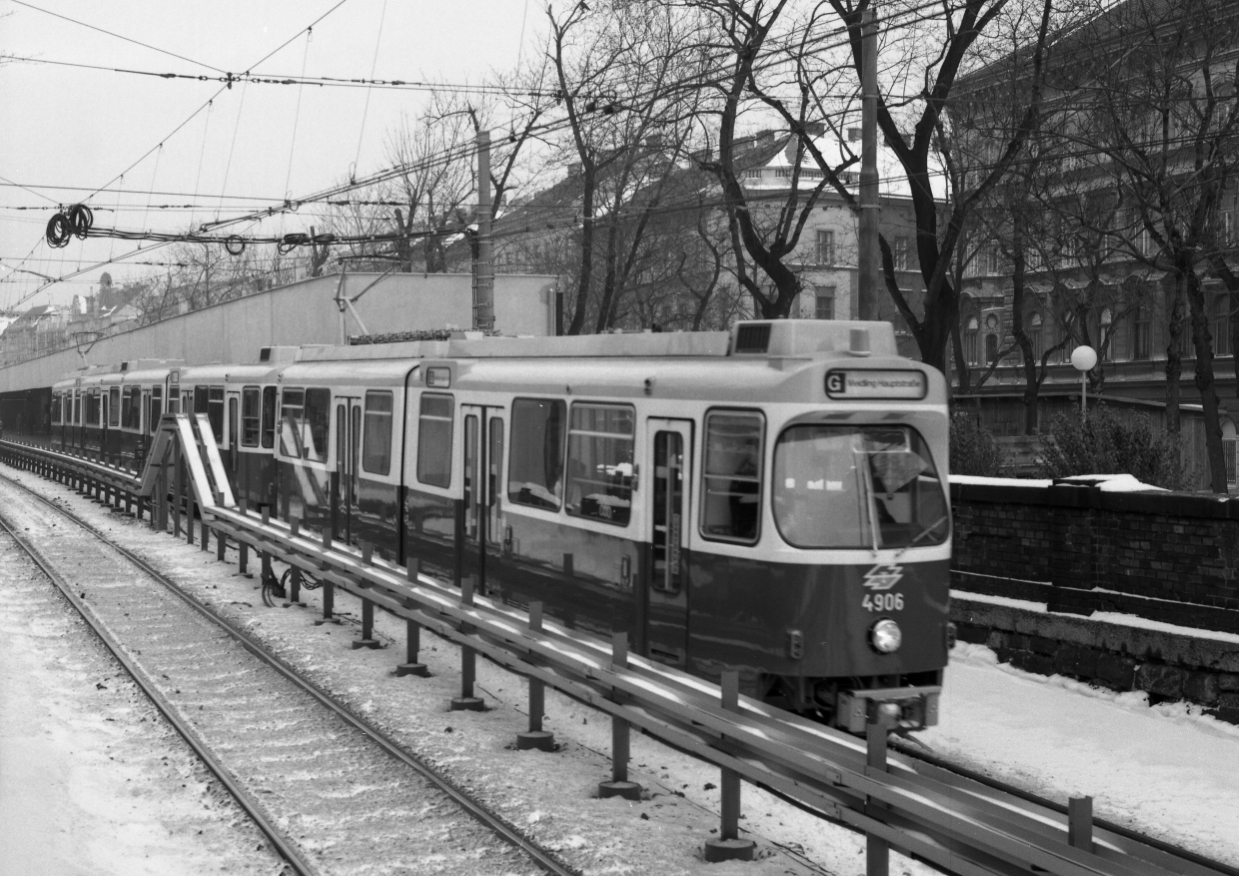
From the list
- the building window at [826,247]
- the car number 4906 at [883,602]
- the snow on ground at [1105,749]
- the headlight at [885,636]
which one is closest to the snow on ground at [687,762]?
the snow on ground at [1105,749]

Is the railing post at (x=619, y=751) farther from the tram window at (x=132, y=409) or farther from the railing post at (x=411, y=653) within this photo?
the tram window at (x=132, y=409)

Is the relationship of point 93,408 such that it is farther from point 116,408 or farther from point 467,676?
point 467,676

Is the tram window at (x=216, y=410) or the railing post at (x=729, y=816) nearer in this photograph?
the railing post at (x=729, y=816)

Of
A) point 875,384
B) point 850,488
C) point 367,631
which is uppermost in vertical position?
point 875,384

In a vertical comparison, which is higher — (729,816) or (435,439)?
(435,439)

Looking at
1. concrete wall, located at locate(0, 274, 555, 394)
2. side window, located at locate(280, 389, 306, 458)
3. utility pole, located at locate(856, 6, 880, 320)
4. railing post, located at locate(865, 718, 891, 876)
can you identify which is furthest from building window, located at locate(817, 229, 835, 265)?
railing post, located at locate(865, 718, 891, 876)

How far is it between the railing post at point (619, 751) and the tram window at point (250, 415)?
48.5 ft

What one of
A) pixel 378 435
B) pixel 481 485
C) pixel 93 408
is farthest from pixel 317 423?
pixel 93 408

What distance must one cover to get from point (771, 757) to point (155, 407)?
2712 centimetres

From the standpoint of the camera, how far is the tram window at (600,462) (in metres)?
11.6

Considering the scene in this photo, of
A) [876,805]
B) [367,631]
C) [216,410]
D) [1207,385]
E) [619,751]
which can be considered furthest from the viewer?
[216,410]

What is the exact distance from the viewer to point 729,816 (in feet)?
27.1

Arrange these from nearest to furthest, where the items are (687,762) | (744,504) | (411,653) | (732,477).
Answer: (744,504) → (732,477) → (687,762) → (411,653)

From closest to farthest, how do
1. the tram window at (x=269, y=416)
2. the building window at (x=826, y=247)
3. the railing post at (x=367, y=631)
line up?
1. the railing post at (x=367, y=631)
2. the tram window at (x=269, y=416)
3. the building window at (x=826, y=247)
